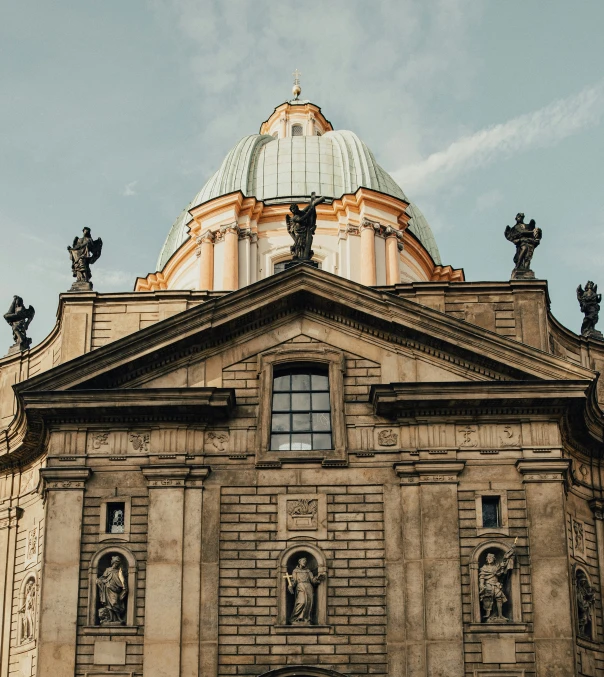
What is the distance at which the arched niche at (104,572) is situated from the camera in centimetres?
3186

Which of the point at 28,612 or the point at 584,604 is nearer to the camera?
the point at 584,604

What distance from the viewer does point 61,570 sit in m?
32.2

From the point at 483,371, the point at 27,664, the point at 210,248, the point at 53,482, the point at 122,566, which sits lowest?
the point at 27,664

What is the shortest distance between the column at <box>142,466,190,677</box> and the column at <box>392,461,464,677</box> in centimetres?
517

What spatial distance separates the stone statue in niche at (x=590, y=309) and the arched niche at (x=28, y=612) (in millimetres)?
16517

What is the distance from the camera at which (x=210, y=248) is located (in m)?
48.7

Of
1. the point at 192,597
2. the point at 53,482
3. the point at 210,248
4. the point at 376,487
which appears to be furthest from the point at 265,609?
the point at 210,248

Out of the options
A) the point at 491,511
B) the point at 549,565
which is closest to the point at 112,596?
the point at 491,511

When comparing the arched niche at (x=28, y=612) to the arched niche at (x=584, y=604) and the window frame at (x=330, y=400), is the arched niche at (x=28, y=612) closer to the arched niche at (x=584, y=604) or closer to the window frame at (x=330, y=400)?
the window frame at (x=330, y=400)

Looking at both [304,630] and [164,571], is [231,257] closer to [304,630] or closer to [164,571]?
[164,571]

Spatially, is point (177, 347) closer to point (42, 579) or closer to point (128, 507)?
point (128, 507)

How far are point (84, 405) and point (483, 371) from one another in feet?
31.9

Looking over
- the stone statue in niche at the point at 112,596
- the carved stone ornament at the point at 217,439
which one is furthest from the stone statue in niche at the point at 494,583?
the stone statue in niche at the point at 112,596

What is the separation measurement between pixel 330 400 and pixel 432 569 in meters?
4.89
